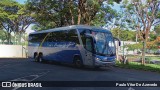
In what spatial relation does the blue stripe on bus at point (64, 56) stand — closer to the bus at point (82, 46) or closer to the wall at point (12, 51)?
the bus at point (82, 46)

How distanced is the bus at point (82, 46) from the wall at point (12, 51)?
21511 mm

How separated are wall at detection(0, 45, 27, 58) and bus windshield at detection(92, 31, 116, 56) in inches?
1120

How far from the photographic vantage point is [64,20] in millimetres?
38031

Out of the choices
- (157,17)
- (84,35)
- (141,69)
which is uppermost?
(157,17)

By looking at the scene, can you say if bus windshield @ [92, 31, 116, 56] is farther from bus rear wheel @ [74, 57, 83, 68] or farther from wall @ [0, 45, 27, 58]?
wall @ [0, 45, 27, 58]

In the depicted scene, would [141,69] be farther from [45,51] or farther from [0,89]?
[0,89]

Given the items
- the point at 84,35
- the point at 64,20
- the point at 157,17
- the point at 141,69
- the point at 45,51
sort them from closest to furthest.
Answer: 1. the point at 84,35
2. the point at 141,69
3. the point at 45,51
4. the point at 157,17
5. the point at 64,20

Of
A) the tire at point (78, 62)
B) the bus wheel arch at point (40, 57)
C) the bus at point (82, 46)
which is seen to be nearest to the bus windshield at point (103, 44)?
the bus at point (82, 46)

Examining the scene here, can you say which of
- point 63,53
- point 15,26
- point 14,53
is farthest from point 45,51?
point 15,26

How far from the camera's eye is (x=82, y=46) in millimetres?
22844

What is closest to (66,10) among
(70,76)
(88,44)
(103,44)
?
(88,44)

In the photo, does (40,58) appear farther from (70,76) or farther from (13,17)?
(13,17)

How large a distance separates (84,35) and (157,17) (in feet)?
48.7

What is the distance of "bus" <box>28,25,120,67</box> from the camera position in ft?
72.9
